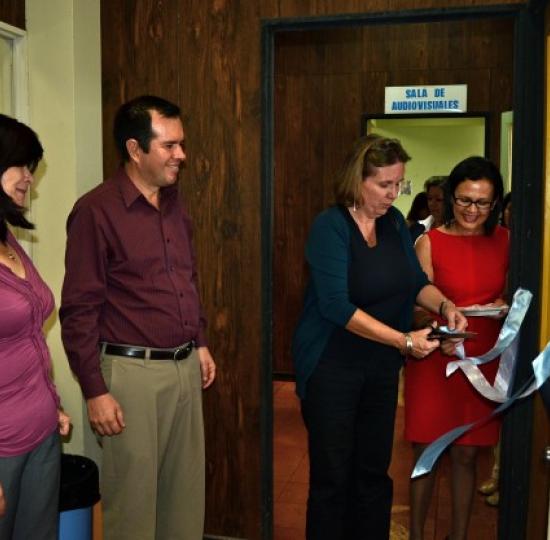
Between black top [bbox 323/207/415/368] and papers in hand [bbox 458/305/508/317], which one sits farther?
papers in hand [bbox 458/305/508/317]

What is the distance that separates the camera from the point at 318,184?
5422 millimetres

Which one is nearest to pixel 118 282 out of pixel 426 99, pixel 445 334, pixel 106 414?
pixel 106 414

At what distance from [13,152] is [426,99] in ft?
12.8

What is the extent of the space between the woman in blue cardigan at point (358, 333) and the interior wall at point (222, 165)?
1.43ft

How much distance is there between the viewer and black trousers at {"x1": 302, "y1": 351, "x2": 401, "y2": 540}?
95.0 inches

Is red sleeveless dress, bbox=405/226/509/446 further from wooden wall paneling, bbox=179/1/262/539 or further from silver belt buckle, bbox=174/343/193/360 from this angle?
silver belt buckle, bbox=174/343/193/360

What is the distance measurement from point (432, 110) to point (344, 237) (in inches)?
123

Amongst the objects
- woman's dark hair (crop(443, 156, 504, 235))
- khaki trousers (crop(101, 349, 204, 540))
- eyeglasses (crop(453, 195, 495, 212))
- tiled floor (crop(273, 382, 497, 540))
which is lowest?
tiled floor (crop(273, 382, 497, 540))

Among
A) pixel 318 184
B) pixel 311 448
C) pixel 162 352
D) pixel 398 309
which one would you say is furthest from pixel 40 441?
pixel 318 184

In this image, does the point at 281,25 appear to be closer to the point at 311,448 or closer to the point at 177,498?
the point at 311,448

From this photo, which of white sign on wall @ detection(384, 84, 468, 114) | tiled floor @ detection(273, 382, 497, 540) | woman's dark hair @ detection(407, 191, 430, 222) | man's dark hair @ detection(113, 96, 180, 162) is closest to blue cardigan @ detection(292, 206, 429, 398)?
man's dark hair @ detection(113, 96, 180, 162)

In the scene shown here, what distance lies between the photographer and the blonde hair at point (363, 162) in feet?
7.73

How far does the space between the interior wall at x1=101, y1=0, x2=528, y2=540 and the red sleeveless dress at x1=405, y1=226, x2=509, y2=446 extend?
2.17ft

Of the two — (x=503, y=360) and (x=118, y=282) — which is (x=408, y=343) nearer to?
(x=503, y=360)
